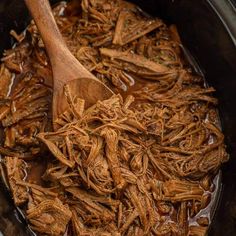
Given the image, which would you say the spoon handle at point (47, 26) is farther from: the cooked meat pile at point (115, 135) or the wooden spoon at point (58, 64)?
the cooked meat pile at point (115, 135)

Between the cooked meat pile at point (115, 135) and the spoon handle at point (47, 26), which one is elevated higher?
the spoon handle at point (47, 26)

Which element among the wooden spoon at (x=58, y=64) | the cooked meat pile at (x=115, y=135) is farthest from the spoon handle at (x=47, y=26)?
the cooked meat pile at (x=115, y=135)

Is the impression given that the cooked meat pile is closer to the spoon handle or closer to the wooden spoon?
the wooden spoon

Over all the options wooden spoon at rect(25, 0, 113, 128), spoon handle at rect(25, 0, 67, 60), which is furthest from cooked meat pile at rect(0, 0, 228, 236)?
spoon handle at rect(25, 0, 67, 60)

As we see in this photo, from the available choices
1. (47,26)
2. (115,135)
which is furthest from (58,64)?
(115,135)

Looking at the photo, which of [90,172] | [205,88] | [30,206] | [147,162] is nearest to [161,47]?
[205,88]
